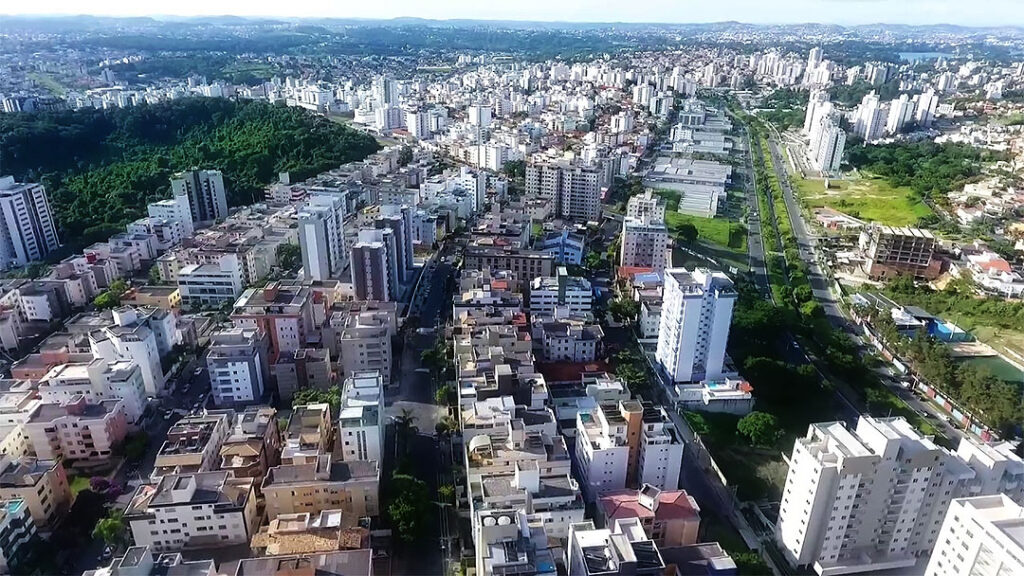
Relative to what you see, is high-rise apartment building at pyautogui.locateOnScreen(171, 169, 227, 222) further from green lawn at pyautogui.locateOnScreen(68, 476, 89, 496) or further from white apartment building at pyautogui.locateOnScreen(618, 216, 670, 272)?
white apartment building at pyautogui.locateOnScreen(618, 216, 670, 272)

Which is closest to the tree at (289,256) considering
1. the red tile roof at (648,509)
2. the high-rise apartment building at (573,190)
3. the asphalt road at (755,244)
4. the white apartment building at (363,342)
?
the white apartment building at (363,342)

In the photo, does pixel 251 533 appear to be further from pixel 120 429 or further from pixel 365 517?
pixel 120 429

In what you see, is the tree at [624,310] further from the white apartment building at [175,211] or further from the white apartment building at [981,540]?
the white apartment building at [175,211]

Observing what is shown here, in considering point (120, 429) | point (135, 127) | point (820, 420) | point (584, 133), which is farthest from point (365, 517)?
point (584, 133)

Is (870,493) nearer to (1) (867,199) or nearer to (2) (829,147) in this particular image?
(1) (867,199)

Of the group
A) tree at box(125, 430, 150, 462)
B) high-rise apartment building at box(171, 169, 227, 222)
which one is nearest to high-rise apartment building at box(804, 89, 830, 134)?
high-rise apartment building at box(171, 169, 227, 222)
